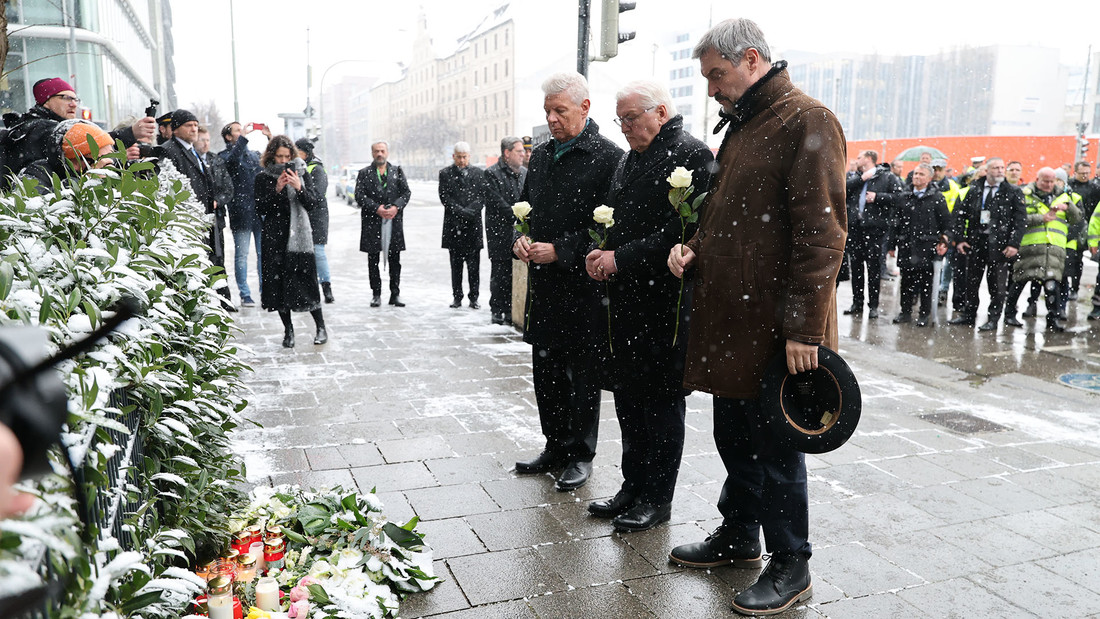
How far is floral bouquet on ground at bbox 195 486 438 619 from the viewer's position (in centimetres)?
297

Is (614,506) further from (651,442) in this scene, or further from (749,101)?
(749,101)

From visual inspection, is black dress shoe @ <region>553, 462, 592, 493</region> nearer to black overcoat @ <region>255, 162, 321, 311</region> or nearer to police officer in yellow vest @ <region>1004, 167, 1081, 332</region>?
black overcoat @ <region>255, 162, 321, 311</region>

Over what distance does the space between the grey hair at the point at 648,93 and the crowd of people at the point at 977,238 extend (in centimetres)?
763

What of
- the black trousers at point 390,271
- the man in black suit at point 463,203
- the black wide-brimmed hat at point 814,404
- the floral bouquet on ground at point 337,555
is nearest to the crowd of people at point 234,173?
the black trousers at point 390,271

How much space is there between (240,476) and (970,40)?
104m

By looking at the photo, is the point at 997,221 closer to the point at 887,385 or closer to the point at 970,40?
the point at 887,385

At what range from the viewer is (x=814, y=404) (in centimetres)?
311

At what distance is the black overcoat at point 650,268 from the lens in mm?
3698

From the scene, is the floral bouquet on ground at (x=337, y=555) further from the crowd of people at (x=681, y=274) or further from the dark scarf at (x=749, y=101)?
the dark scarf at (x=749, y=101)

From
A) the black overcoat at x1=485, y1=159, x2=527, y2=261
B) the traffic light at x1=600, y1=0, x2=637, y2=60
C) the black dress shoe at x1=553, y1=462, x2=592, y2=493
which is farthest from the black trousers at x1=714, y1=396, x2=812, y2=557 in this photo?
the black overcoat at x1=485, y1=159, x2=527, y2=261

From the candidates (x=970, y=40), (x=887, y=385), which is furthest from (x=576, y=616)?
(x=970, y=40)

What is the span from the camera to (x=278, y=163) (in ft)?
26.0

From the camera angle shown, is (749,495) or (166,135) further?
(166,135)

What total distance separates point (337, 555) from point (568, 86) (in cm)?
249
